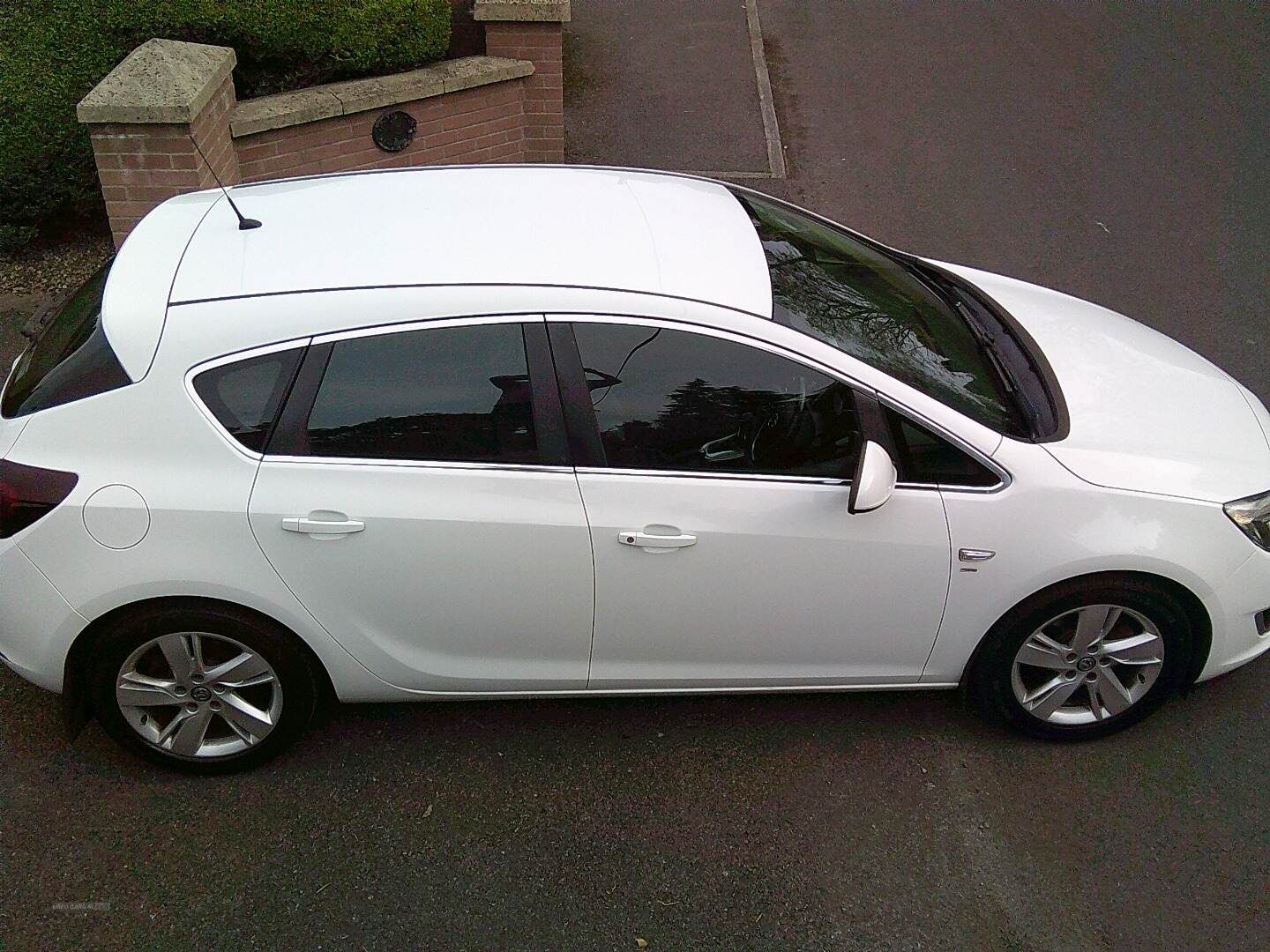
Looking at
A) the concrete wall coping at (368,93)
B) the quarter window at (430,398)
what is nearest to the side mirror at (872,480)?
the quarter window at (430,398)

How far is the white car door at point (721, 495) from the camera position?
10.9 ft

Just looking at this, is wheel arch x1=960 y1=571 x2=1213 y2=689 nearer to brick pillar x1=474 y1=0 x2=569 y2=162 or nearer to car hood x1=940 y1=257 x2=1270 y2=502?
car hood x1=940 y1=257 x2=1270 y2=502

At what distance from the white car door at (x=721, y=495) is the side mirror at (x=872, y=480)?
0.49ft

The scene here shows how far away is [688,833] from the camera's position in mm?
3545

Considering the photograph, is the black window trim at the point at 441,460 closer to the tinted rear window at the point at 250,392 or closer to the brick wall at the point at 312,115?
the tinted rear window at the point at 250,392

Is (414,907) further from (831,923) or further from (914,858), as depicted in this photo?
(914,858)

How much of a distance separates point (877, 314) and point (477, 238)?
4.40ft

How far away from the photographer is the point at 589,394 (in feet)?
10.9

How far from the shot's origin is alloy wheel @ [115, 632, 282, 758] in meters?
3.44

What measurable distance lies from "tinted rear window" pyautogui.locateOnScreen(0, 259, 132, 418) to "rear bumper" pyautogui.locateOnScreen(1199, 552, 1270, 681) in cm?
346

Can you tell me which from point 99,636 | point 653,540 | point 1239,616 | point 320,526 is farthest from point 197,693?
point 1239,616

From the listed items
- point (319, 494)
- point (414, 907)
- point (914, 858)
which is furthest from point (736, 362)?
point (414, 907)

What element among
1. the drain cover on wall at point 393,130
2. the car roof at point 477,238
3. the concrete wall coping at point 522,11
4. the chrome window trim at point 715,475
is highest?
the car roof at point 477,238

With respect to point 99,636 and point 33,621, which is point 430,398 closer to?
point 99,636
